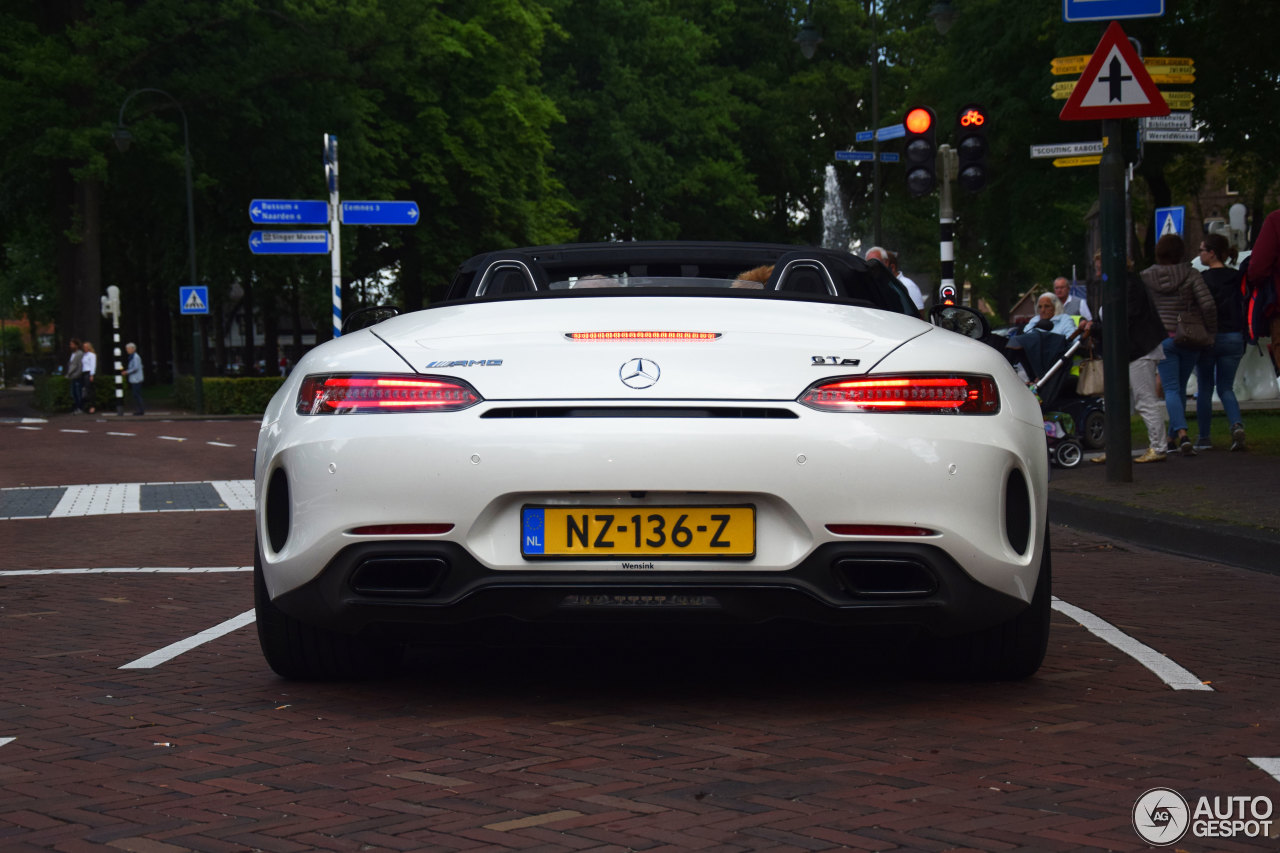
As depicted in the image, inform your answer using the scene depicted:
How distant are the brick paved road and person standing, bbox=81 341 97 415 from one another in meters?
31.7

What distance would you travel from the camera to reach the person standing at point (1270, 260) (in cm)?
1077

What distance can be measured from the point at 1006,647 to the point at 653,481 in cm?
134

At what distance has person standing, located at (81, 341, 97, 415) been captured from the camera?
1470 inches

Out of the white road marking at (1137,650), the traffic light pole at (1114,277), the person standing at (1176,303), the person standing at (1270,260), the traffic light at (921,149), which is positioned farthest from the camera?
the traffic light at (921,149)

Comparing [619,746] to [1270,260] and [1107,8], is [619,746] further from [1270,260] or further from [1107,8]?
[1107,8]

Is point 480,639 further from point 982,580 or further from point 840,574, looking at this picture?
point 982,580

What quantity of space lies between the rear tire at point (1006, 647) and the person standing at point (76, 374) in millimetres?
34269

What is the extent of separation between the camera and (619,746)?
177 inches

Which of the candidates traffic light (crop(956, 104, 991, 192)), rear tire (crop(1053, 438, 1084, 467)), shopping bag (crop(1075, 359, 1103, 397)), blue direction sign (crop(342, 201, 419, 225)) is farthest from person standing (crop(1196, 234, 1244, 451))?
blue direction sign (crop(342, 201, 419, 225))

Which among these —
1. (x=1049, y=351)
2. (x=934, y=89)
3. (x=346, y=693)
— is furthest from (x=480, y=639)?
(x=934, y=89)

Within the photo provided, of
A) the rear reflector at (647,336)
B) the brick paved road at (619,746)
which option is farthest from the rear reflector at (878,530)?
the rear reflector at (647,336)

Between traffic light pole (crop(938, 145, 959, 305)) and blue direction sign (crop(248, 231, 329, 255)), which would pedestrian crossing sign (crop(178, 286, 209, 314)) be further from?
traffic light pole (crop(938, 145, 959, 305))

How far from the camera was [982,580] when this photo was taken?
15.5 feet

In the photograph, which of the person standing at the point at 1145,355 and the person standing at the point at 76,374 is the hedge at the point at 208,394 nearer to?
the person standing at the point at 76,374
